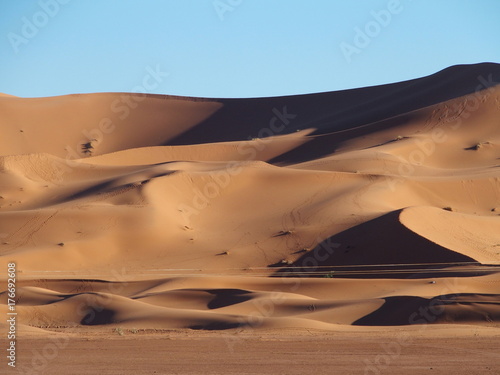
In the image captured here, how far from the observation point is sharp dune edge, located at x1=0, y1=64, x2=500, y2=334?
17688 millimetres

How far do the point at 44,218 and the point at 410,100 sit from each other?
29.6 metres

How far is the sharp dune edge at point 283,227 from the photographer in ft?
58.0

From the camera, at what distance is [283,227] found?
94.6 feet
